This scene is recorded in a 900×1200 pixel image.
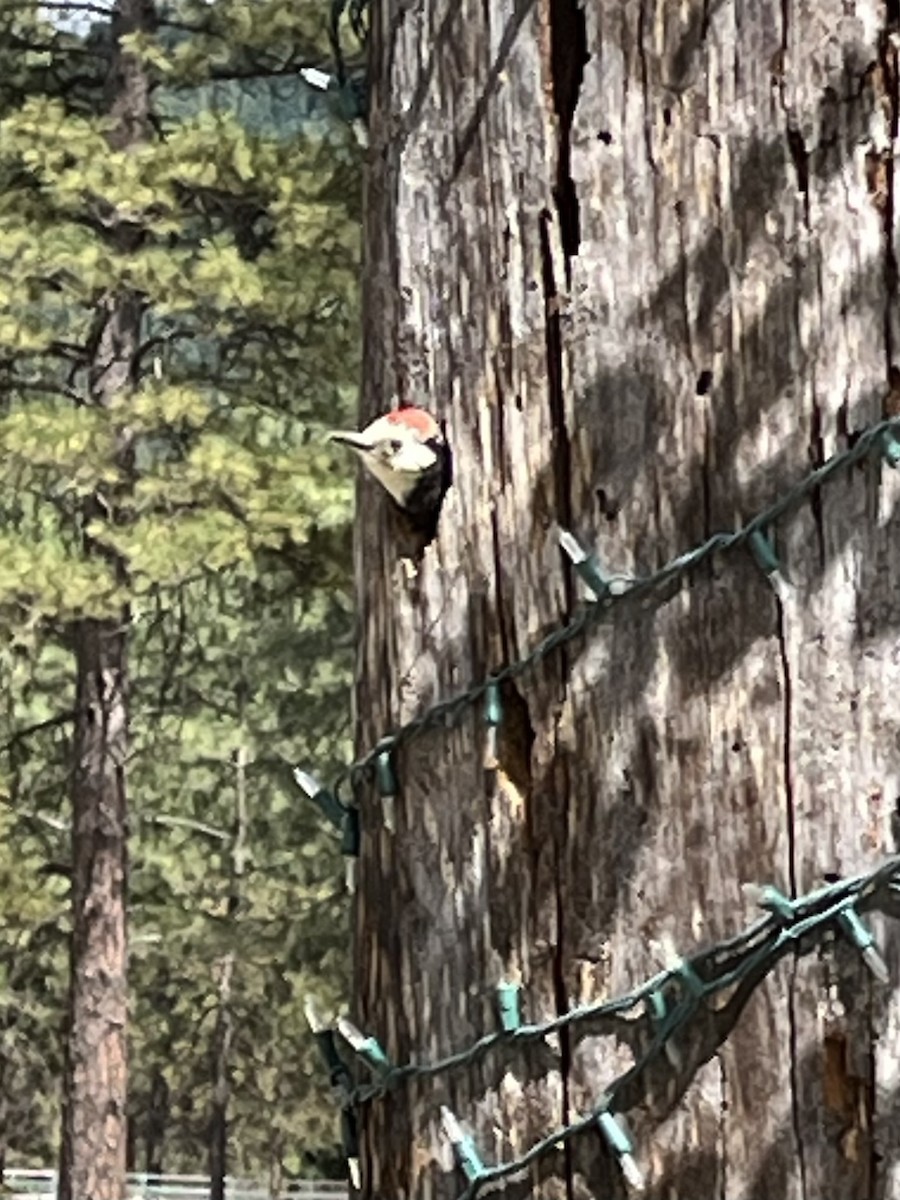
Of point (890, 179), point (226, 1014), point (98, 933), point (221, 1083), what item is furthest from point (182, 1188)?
point (890, 179)

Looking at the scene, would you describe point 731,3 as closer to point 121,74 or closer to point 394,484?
point 394,484

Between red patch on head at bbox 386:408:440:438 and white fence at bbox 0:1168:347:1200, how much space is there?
301 inches

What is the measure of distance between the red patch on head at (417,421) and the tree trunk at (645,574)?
0.01 m

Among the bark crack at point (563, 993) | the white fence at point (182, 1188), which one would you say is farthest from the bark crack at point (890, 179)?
the white fence at point (182, 1188)

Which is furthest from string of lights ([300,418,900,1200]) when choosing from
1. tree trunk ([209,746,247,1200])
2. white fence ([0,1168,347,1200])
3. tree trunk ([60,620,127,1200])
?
white fence ([0,1168,347,1200])

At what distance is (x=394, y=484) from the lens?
1165 mm

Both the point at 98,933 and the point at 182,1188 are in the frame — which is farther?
the point at 182,1188

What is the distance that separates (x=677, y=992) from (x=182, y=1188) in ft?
30.9

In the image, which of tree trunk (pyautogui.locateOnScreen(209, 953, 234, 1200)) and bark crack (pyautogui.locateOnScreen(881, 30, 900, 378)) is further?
tree trunk (pyautogui.locateOnScreen(209, 953, 234, 1200))

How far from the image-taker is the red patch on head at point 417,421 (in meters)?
1.16

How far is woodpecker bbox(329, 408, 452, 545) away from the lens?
115 centimetres

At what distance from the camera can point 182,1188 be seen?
990 cm

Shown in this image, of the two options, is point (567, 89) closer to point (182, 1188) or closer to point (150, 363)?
point (150, 363)

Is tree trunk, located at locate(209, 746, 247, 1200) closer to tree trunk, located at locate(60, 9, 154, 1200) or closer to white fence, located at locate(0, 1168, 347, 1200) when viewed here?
white fence, located at locate(0, 1168, 347, 1200)
